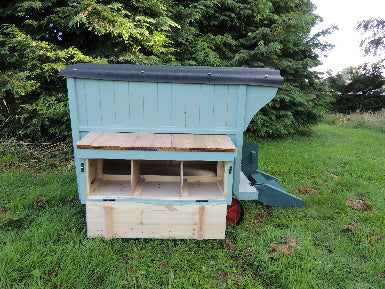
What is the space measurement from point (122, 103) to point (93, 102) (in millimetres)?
305

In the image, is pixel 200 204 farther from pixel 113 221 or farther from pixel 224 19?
pixel 224 19

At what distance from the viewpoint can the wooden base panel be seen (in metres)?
2.44

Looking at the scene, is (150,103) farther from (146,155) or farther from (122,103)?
(146,155)

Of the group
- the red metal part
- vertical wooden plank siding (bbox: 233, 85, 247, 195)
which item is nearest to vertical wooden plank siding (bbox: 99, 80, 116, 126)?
vertical wooden plank siding (bbox: 233, 85, 247, 195)

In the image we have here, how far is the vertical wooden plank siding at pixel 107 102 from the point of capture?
2.58 m

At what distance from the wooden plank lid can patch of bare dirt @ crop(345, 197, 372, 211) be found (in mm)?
2207

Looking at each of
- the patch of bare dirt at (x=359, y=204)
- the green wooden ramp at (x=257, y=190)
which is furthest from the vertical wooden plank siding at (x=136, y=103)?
the patch of bare dirt at (x=359, y=204)

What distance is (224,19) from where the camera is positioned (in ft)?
25.0

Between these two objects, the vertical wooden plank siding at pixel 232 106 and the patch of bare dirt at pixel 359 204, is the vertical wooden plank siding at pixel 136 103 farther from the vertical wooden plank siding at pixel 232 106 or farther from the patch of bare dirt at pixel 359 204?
the patch of bare dirt at pixel 359 204

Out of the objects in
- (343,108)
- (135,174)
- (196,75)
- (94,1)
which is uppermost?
(94,1)

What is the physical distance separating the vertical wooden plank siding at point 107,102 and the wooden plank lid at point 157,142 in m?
0.14

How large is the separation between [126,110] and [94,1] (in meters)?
3.77

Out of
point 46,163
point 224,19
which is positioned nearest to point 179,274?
point 46,163

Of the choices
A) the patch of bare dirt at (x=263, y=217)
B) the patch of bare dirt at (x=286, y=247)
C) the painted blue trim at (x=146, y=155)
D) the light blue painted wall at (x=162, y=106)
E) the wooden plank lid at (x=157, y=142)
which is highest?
the light blue painted wall at (x=162, y=106)
